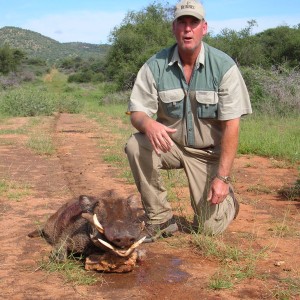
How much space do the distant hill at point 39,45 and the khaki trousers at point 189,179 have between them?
261 feet

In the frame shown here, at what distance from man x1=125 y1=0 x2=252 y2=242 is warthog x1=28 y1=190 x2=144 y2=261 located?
2.24 feet

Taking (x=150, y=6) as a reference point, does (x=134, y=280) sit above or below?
below

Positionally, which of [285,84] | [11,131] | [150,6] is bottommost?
[11,131]

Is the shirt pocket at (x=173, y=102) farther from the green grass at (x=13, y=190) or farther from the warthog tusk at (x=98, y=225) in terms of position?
the green grass at (x=13, y=190)

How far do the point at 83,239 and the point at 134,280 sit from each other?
18.4 inches

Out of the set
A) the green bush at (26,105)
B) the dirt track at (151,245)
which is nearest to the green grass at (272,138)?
the dirt track at (151,245)

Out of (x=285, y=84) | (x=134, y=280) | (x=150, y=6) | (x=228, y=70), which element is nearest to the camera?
(x=134, y=280)

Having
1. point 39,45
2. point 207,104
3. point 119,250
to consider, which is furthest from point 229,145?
point 39,45

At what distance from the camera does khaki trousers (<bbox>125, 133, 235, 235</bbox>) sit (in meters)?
4.38

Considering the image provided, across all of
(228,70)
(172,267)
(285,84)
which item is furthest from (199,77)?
(285,84)

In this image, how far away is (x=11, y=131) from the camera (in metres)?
13.2

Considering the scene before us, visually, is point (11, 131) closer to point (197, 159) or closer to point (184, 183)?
point (184, 183)

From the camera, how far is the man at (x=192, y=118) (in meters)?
4.29

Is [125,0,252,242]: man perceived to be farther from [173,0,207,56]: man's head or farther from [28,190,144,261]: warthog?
[28,190,144,261]: warthog
